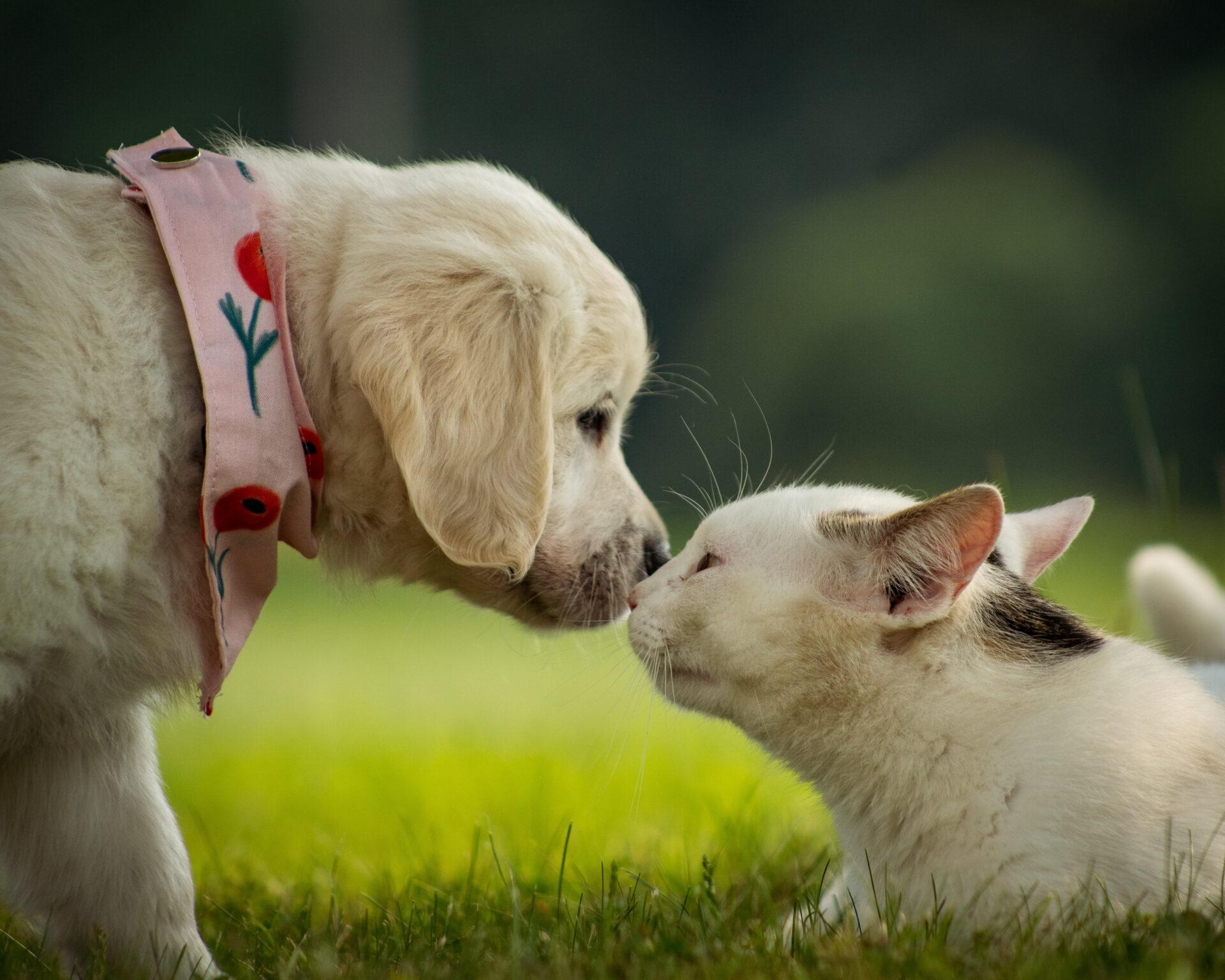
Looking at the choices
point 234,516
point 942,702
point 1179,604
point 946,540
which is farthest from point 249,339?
point 1179,604

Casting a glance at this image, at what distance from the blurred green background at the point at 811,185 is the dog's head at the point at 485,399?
589 centimetres

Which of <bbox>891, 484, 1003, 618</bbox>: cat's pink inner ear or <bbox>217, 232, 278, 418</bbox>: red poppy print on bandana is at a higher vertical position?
<bbox>217, 232, 278, 418</bbox>: red poppy print on bandana

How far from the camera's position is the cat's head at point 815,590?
2398 mm

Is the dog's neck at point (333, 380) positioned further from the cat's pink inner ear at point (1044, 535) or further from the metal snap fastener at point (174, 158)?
the cat's pink inner ear at point (1044, 535)

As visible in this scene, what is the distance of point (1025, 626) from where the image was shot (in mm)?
2521

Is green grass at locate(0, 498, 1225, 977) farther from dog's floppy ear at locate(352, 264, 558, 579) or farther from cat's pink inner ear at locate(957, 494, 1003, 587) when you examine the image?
cat's pink inner ear at locate(957, 494, 1003, 587)

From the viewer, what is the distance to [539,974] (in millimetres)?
2055

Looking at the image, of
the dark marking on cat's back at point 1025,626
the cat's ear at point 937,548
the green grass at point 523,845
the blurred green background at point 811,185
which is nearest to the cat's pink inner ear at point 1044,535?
the dark marking on cat's back at point 1025,626

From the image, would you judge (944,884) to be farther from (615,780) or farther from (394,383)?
(615,780)

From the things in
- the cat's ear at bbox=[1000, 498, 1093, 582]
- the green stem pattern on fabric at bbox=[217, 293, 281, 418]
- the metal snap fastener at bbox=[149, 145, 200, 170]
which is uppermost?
the metal snap fastener at bbox=[149, 145, 200, 170]

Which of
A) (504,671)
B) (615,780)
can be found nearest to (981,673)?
(615,780)

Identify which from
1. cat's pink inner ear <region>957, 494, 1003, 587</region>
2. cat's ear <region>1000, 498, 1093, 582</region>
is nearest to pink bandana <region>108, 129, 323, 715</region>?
cat's pink inner ear <region>957, 494, 1003, 587</region>

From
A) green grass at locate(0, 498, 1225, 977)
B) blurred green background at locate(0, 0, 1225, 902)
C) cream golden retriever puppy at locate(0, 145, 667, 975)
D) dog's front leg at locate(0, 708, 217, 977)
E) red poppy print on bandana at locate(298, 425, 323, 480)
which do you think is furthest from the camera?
blurred green background at locate(0, 0, 1225, 902)

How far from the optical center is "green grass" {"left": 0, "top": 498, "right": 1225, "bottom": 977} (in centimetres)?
210
